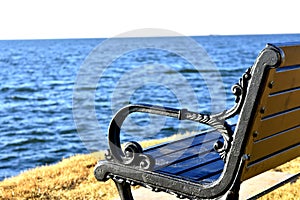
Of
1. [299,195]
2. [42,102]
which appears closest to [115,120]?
[299,195]

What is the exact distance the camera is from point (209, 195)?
309 cm

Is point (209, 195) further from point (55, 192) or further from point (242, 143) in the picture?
point (55, 192)

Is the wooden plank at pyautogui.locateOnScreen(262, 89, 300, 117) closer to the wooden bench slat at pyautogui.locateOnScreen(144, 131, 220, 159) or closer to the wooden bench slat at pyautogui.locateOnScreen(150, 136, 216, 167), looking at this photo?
the wooden bench slat at pyautogui.locateOnScreen(150, 136, 216, 167)

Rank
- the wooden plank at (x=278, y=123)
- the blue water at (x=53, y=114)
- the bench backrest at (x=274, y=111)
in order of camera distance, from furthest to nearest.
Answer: the blue water at (x=53, y=114) < the wooden plank at (x=278, y=123) < the bench backrest at (x=274, y=111)

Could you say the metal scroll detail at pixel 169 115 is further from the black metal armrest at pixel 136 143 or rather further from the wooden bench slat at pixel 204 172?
the wooden bench slat at pixel 204 172

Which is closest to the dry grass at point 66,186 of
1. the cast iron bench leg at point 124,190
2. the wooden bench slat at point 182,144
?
the wooden bench slat at point 182,144

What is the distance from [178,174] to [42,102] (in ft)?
88.2

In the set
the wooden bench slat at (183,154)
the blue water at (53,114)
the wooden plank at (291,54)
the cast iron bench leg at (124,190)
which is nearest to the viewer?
the wooden plank at (291,54)

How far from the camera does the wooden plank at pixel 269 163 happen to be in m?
3.10

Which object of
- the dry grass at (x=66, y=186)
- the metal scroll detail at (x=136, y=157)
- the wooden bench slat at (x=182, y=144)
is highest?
the metal scroll detail at (x=136, y=157)

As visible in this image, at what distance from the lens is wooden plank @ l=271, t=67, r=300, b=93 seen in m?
3.02

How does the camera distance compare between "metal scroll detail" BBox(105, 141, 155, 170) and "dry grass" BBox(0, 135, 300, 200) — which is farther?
→ "dry grass" BBox(0, 135, 300, 200)

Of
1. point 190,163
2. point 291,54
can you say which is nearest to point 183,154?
point 190,163

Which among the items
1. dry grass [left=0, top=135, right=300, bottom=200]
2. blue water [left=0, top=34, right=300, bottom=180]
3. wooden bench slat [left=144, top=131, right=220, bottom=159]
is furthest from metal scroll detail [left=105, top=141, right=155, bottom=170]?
blue water [left=0, top=34, right=300, bottom=180]
